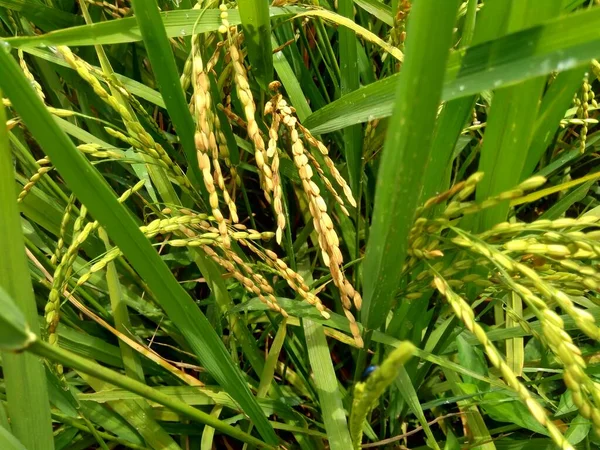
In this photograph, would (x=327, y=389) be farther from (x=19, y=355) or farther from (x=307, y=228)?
(x=19, y=355)

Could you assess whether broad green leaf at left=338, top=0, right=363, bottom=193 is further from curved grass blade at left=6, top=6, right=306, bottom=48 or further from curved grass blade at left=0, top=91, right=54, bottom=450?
curved grass blade at left=0, top=91, right=54, bottom=450

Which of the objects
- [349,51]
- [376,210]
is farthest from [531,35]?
[349,51]

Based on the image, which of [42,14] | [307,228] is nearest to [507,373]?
[307,228]

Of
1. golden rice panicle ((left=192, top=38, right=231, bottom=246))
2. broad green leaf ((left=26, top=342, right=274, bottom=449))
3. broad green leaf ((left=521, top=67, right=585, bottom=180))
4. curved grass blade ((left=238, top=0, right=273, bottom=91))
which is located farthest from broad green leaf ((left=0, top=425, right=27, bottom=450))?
broad green leaf ((left=521, top=67, right=585, bottom=180))

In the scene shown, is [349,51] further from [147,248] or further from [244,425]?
[244,425]

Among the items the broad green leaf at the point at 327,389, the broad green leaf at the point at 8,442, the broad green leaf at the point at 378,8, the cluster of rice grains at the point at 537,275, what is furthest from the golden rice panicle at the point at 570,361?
the broad green leaf at the point at 378,8

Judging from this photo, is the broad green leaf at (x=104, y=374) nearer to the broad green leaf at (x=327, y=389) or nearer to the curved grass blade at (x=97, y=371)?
the curved grass blade at (x=97, y=371)
